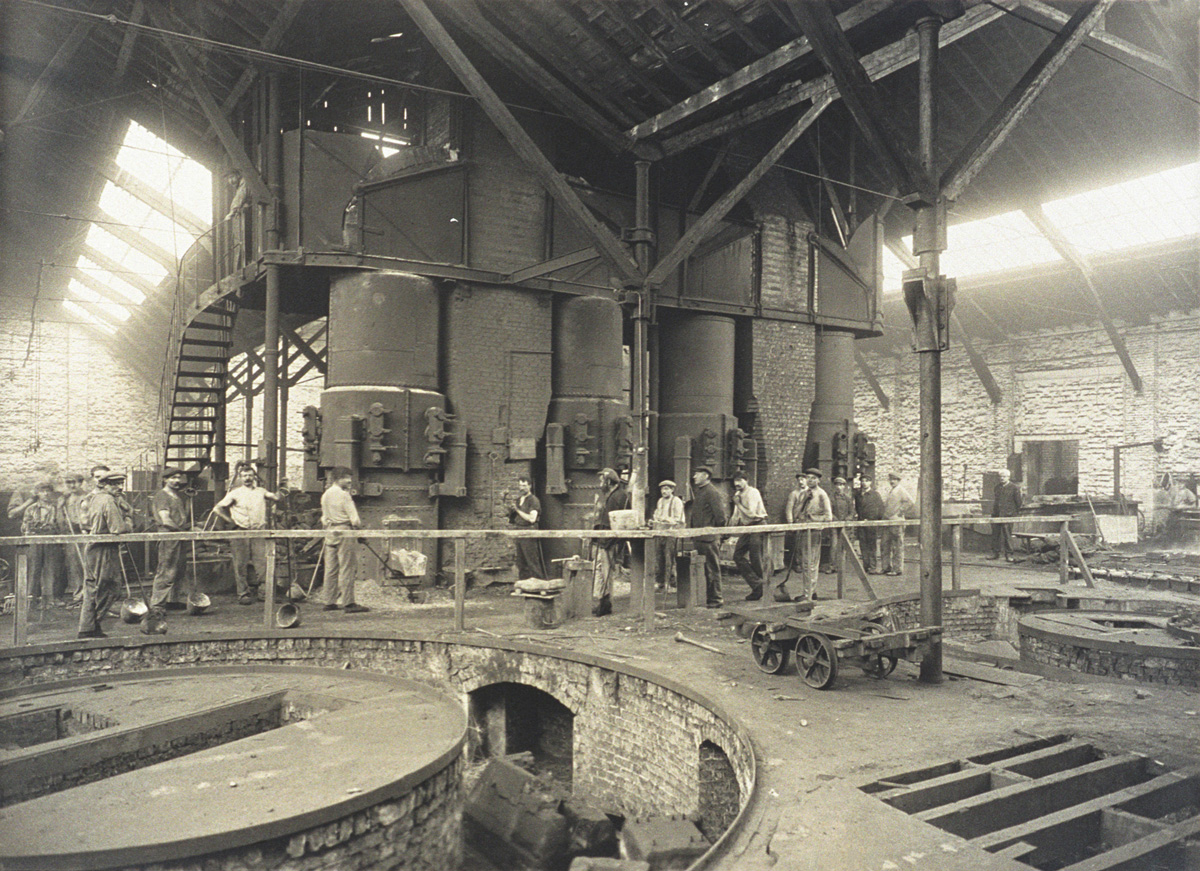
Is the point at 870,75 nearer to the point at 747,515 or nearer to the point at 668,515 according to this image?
the point at 747,515

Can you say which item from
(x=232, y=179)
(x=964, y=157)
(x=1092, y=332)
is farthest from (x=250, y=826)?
(x=1092, y=332)

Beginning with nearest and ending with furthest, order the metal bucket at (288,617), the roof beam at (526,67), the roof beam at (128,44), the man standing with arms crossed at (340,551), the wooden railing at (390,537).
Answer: the wooden railing at (390,537) < the metal bucket at (288,617) < the roof beam at (526,67) < the man standing with arms crossed at (340,551) < the roof beam at (128,44)

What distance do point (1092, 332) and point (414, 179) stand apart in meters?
17.7

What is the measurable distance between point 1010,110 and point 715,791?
6080 millimetres

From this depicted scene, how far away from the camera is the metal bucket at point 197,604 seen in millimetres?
9539

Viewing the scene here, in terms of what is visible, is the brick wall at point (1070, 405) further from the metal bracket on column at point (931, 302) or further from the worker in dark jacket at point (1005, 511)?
the metal bracket on column at point (931, 302)

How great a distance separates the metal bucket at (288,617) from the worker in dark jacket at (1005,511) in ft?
44.0

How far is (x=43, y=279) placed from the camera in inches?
868

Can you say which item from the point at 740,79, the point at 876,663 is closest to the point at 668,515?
the point at 876,663

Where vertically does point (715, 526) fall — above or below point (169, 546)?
above

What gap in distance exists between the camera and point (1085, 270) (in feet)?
60.5

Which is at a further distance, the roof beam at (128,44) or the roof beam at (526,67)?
the roof beam at (128,44)

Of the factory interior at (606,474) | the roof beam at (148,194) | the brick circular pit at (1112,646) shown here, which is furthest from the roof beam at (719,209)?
the roof beam at (148,194)

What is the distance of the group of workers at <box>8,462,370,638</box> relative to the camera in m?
8.50
